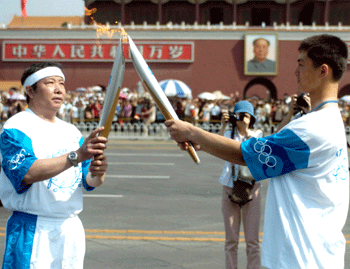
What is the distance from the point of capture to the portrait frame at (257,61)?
106 ft

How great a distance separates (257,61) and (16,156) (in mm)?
31108

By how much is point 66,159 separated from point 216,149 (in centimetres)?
76

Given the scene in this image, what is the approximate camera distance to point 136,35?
32062mm

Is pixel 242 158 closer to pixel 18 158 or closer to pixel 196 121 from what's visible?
pixel 18 158

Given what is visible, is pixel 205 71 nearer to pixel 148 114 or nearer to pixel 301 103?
pixel 148 114

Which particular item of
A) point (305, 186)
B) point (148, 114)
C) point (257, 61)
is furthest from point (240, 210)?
point (257, 61)

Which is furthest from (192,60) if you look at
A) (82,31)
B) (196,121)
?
(196,121)

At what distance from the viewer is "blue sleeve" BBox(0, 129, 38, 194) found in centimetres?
277

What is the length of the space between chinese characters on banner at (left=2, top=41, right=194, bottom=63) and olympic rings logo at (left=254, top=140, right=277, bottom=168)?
3035 centimetres

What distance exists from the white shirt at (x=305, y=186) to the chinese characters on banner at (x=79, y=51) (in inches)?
1195

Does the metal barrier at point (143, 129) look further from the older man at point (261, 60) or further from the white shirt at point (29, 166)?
the white shirt at point (29, 166)

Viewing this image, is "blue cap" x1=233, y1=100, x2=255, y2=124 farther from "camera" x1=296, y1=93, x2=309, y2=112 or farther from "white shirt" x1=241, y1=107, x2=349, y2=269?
"white shirt" x1=241, y1=107, x2=349, y2=269

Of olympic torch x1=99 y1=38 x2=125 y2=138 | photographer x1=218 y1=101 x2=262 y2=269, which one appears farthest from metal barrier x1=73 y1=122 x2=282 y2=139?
olympic torch x1=99 y1=38 x2=125 y2=138

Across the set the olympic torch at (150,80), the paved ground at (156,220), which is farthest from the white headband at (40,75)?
the paved ground at (156,220)
